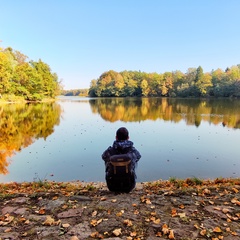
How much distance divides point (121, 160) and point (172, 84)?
93771 mm

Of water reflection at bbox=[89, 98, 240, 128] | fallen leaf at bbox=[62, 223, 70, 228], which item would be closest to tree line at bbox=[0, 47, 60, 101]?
water reflection at bbox=[89, 98, 240, 128]

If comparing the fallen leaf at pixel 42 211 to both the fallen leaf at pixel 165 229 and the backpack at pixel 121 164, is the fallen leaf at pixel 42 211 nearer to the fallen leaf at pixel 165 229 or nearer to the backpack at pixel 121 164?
the backpack at pixel 121 164

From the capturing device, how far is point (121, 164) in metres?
4.81

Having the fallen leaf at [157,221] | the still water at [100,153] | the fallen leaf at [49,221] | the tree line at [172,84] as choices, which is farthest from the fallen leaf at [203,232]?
the tree line at [172,84]

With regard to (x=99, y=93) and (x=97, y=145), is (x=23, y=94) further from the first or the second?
(x=99, y=93)

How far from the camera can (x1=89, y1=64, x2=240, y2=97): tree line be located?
74.6 meters

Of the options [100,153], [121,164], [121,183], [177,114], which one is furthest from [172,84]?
[121,164]

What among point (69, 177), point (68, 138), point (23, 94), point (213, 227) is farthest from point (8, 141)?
point (23, 94)

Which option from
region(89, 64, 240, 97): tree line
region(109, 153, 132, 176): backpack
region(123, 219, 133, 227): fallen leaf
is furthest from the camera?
region(89, 64, 240, 97): tree line

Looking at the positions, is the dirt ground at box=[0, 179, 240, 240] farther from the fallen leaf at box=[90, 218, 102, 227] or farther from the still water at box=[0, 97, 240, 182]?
the still water at box=[0, 97, 240, 182]

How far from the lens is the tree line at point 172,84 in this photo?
74562 millimetres

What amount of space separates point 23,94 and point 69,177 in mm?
→ 53357

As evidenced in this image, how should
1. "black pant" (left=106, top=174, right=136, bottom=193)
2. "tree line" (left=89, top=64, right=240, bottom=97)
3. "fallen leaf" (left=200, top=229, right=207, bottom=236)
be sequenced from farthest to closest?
"tree line" (left=89, top=64, right=240, bottom=97) < "black pant" (left=106, top=174, right=136, bottom=193) < "fallen leaf" (left=200, top=229, right=207, bottom=236)

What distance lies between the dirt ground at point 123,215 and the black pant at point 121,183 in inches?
6.4
